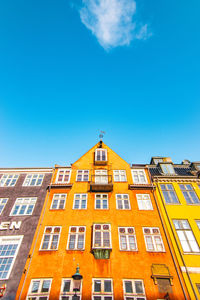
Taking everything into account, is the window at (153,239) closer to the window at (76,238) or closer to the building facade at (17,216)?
the window at (76,238)

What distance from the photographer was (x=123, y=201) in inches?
762

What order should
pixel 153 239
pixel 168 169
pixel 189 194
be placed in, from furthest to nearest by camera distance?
pixel 168 169
pixel 189 194
pixel 153 239

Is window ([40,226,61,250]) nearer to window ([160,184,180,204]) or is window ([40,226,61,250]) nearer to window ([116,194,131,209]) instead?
window ([116,194,131,209])

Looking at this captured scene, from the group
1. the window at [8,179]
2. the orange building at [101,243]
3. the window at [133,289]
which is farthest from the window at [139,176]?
the window at [8,179]

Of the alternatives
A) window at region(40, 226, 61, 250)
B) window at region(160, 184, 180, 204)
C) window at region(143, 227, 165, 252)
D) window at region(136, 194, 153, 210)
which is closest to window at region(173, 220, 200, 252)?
window at region(143, 227, 165, 252)

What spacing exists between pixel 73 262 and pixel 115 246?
4235 mm

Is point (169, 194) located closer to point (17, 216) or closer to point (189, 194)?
point (189, 194)

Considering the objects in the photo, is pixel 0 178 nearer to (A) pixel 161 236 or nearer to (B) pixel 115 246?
(B) pixel 115 246

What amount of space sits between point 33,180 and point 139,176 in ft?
49.1

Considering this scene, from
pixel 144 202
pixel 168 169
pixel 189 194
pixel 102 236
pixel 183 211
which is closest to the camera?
pixel 102 236

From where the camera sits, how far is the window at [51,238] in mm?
15750

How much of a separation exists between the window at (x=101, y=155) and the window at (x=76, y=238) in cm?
1017

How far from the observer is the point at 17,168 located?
2320cm

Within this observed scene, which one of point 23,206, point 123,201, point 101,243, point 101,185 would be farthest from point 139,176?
point 23,206
